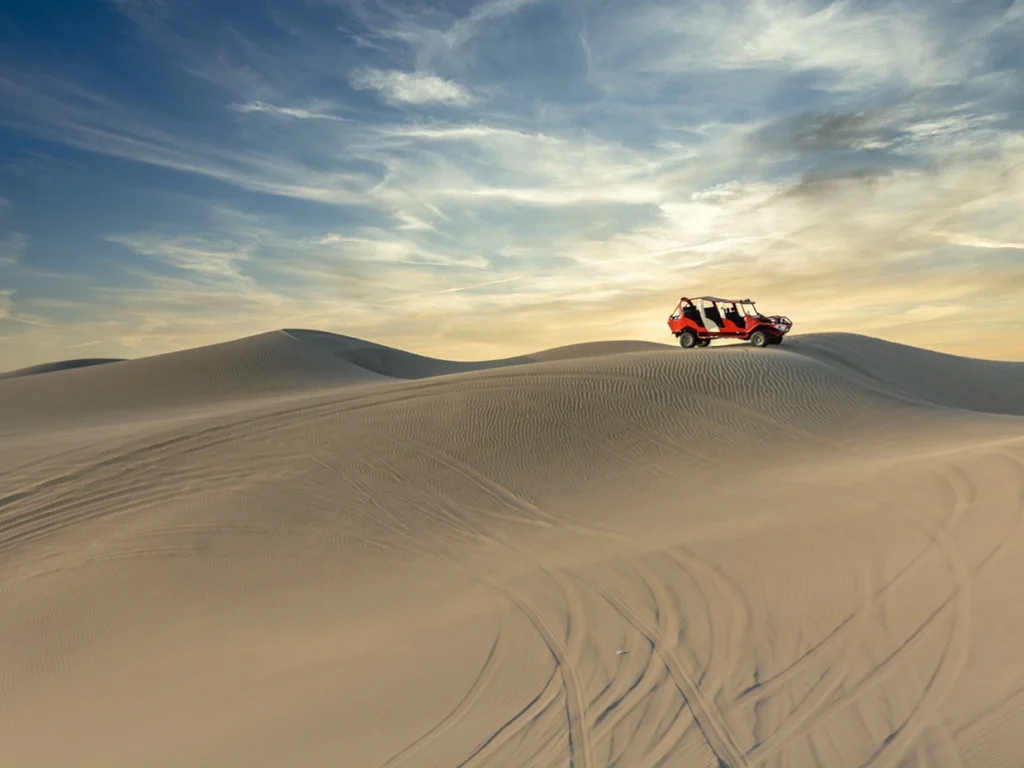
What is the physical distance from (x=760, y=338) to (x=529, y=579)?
14322 millimetres

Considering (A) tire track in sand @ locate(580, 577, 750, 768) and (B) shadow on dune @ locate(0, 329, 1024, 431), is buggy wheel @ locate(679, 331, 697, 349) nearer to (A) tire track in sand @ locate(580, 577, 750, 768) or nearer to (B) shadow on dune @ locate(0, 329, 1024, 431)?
(B) shadow on dune @ locate(0, 329, 1024, 431)

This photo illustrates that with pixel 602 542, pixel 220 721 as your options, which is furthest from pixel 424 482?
pixel 220 721

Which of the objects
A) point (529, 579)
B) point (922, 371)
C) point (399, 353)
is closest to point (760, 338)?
point (922, 371)

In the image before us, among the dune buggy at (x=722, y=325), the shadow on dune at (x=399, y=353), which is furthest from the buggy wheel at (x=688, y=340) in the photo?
the shadow on dune at (x=399, y=353)

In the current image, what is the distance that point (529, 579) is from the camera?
8.74 meters

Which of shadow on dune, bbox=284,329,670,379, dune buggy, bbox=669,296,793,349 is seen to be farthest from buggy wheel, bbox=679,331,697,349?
shadow on dune, bbox=284,329,670,379

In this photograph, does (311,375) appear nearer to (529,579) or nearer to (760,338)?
(760,338)

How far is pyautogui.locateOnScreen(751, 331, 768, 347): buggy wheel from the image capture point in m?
20.8

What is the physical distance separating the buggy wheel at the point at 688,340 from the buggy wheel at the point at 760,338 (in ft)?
5.31

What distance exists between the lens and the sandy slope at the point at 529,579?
17.7ft

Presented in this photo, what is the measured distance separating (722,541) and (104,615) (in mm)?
7533

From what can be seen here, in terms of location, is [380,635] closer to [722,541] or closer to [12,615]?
[722,541]

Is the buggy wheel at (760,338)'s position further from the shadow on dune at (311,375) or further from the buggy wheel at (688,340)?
the buggy wheel at (688,340)

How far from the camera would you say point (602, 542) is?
9.91m
